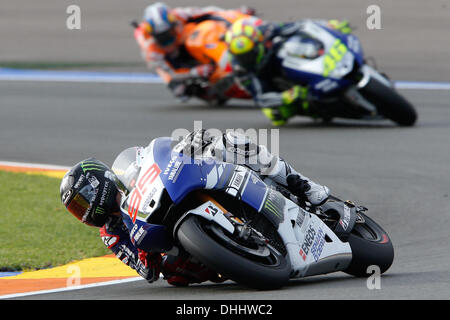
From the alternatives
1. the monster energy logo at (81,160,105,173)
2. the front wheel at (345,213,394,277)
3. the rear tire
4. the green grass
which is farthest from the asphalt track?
the green grass

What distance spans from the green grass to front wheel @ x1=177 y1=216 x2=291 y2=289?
229cm

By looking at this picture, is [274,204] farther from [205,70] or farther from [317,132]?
[205,70]

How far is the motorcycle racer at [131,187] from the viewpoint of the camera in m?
5.68

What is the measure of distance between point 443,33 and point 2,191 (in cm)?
1476

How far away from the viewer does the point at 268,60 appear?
14023 millimetres

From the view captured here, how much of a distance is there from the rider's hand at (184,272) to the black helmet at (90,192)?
0.49 metres

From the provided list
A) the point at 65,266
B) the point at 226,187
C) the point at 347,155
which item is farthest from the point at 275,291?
the point at 347,155

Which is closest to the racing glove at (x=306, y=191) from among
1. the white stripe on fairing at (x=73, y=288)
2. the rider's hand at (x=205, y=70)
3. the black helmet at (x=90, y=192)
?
the black helmet at (x=90, y=192)

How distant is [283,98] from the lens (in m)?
13.8

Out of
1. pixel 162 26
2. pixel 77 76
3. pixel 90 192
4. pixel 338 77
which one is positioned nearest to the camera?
pixel 90 192

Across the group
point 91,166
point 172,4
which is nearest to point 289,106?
point 91,166

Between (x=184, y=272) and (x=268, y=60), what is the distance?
8.43 m

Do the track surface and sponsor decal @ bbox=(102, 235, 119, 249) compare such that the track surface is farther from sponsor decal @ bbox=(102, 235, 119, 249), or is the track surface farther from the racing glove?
the racing glove
